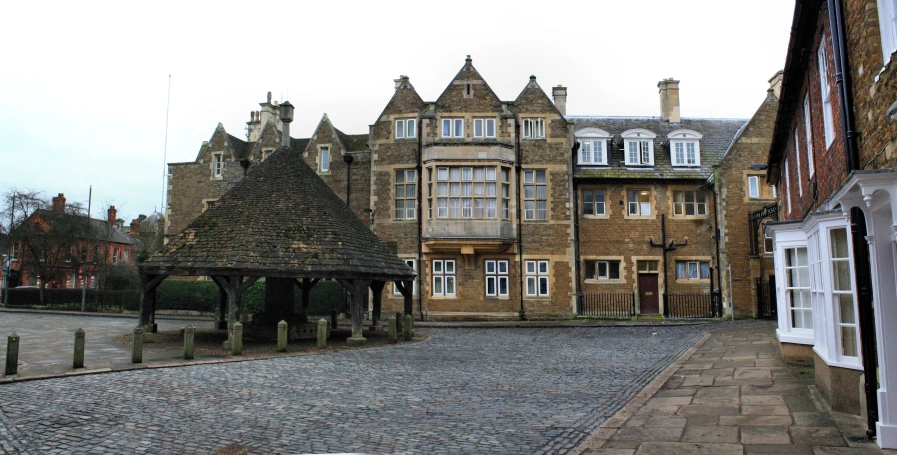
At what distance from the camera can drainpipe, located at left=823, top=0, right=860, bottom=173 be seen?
284 inches

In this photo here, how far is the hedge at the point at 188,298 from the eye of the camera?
30.7 metres

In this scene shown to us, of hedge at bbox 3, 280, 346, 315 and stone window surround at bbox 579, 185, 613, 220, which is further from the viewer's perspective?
hedge at bbox 3, 280, 346, 315

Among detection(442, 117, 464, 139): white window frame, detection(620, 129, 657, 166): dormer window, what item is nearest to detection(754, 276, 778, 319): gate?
detection(620, 129, 657, 166): dormer window

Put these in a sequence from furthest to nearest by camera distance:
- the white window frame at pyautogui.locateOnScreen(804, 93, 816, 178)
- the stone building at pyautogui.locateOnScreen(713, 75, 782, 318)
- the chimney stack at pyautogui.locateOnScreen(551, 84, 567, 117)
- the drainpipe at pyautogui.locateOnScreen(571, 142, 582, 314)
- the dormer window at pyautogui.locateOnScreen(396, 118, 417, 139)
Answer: the chimney stack at pyautogui.locateOnScreen(551, 84, 567, 117)
the dormer window at pyautogui.locateOnScreen(396, 118, 417, 139)
the drainpipe at pyautogui.locateOnScreen(571, 142, 582, 314)
the stone building at pyautogui.locateOnScreen(713, 75, 782, 318)
the white window frame at pyautogui.locateOnScreen(804, 93, 816, 178)

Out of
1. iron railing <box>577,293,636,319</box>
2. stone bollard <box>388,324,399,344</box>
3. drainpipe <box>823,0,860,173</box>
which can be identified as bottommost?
stone bollard <box>388,324,399,344</box>

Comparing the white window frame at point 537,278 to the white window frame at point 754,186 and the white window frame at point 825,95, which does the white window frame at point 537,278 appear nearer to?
the white window frame at point 754,186

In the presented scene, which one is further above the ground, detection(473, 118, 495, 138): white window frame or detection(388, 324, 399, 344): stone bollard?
detection(473, 118, 495, 138): white window frame

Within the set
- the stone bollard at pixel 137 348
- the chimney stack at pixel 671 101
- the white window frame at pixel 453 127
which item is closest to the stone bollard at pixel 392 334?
the stone bollard at pixel 137 348

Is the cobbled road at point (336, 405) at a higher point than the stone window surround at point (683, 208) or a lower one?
lower

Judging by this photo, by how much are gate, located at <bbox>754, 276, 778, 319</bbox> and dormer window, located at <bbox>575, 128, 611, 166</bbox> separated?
886cm

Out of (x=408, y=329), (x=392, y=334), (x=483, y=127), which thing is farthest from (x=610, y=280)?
(x=392, y=334)

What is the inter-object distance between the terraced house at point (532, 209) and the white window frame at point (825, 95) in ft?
59.9

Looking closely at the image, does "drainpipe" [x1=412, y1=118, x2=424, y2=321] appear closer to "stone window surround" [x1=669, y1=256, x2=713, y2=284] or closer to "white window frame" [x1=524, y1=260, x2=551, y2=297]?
"white window frame" [x1=524, y1=260, x2=551, y2=297]

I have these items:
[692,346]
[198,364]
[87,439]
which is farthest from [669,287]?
[87,439]
